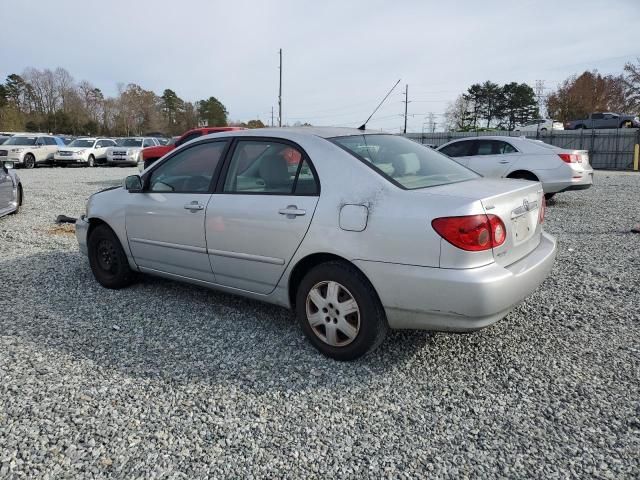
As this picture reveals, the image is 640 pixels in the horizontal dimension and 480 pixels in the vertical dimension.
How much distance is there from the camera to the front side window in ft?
10.7

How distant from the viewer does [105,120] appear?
74125 mm

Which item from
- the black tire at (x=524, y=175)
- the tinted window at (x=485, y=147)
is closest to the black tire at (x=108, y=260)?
the black tire at (x=524, y=175)

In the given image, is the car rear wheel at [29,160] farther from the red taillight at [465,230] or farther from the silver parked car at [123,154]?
the red taillight at [465,230]

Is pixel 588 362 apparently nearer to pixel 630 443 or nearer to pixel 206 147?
pixel 630 443

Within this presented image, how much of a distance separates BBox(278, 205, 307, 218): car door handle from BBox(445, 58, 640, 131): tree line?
4738cm

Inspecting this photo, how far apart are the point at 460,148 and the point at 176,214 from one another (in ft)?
27.5

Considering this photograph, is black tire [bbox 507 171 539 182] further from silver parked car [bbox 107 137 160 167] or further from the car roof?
silver parked car [bbox 107 137 160 167]

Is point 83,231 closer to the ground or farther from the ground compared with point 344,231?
closer to the ground

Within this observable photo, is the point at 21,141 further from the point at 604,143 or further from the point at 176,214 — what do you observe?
the point at 604,143

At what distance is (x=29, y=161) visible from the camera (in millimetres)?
23656

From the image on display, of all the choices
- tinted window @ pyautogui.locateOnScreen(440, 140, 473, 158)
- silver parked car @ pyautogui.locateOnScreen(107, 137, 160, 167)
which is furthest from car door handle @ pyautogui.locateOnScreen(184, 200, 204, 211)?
silver parked car @ pyautogui.locateOnScreen(107, 137, 160, 167)

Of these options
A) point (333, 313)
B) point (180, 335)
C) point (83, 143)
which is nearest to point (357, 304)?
point (333, 313)

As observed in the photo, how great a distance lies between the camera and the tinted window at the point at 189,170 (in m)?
3.85

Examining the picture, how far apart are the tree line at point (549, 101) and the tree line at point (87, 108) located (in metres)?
32.9
